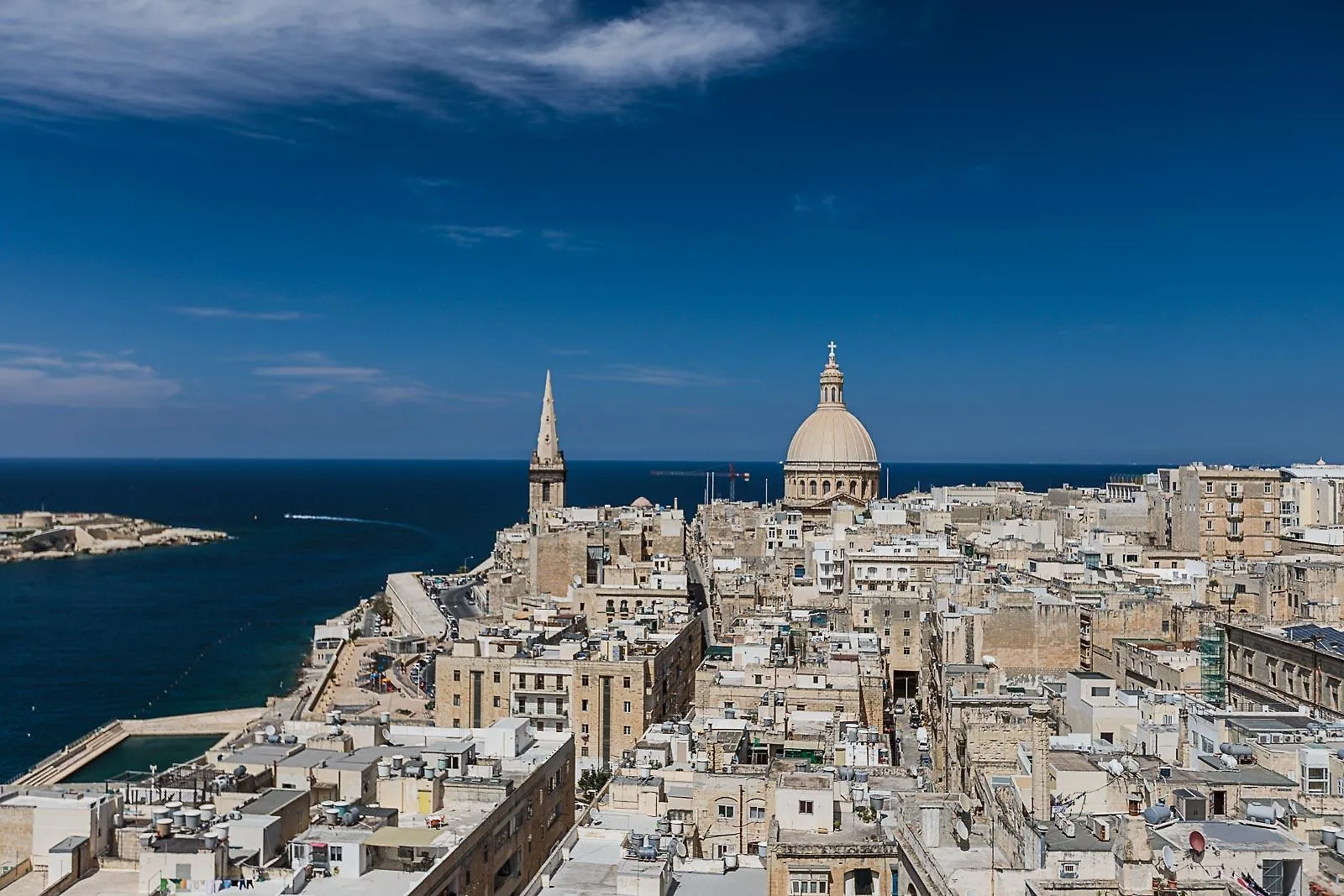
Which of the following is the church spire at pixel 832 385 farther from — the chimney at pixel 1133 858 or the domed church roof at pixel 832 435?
the chimney at pixel 1133 858

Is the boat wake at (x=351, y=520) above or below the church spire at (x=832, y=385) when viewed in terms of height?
below

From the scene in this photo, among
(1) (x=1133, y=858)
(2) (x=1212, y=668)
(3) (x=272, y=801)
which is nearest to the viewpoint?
(1) (x=1133, y=858)

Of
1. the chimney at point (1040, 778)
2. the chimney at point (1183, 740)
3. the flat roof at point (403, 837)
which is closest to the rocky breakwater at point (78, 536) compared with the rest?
the flat roof at point (403, 837)

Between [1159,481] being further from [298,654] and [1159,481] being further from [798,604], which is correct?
[298,654]

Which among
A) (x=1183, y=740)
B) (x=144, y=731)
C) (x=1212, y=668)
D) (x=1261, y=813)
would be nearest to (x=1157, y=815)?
(x=1261, y=813)

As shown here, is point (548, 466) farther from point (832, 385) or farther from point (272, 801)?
point (272, 801)

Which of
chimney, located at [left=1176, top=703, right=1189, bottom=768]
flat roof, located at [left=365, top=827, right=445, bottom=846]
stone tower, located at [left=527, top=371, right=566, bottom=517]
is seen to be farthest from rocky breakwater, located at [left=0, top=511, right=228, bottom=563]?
chimney, located at [left=1176, top=703, right=1189, bottom=768]

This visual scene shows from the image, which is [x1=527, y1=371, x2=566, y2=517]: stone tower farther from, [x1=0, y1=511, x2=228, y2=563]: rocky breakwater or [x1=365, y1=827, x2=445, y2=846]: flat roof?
[x1=365, y1=827, x2=445, y2=846]: flat roof
